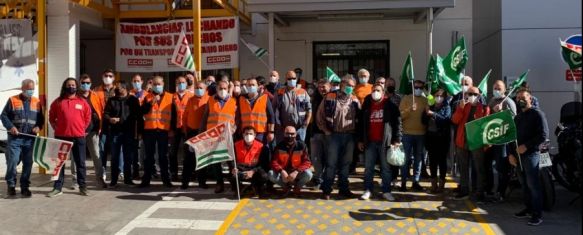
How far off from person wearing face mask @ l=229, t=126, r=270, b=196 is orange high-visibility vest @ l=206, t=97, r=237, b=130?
1.22ft

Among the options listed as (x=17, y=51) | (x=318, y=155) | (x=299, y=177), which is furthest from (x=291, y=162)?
(x=17, y=51)

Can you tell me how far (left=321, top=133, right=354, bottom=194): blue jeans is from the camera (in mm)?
8070

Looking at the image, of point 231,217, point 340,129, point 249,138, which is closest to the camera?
point 231,217

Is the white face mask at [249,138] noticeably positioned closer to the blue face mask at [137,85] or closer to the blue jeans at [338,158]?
the blue jeans at [338,158]

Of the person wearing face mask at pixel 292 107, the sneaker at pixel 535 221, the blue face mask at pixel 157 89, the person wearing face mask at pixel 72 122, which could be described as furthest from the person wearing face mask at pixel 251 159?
the sneaker at pixel 535 221

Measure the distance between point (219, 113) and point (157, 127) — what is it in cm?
118

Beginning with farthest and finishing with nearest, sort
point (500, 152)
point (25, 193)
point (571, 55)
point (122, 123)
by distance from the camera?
point (571, 55)
point (122, 123)
point (25, 193)
point (500, 152)

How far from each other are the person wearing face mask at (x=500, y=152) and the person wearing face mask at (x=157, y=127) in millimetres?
5005

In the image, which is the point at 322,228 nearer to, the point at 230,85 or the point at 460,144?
the point at 460,144

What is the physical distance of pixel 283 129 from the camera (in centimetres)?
848

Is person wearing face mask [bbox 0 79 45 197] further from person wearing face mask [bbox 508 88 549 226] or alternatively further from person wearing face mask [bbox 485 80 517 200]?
person wearing face mask [bbox 508 88 549 226]

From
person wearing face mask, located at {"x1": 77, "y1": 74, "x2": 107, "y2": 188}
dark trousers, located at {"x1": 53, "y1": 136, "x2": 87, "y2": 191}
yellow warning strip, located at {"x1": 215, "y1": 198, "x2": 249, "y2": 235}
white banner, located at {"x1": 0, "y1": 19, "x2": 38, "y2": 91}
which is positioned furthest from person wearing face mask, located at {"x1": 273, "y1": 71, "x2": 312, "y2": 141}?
white banner, located at {"x1": 0, "y1": 19, "x2": 38, "y2": 91}

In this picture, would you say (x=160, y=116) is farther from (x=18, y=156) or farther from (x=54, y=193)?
(x=18, y=156)

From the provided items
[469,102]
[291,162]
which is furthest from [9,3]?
[469,102]
